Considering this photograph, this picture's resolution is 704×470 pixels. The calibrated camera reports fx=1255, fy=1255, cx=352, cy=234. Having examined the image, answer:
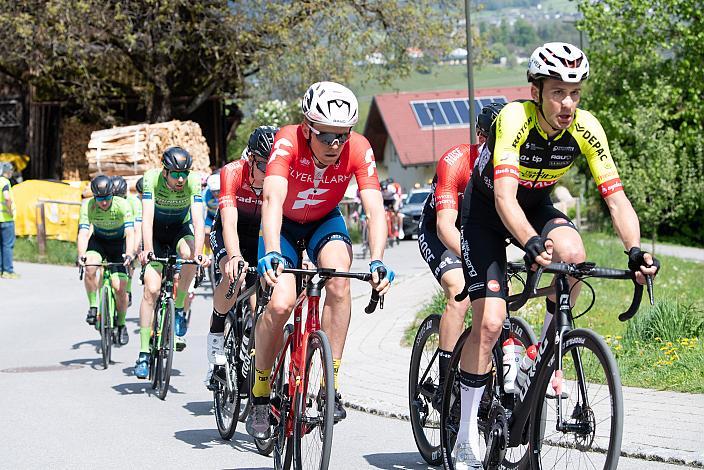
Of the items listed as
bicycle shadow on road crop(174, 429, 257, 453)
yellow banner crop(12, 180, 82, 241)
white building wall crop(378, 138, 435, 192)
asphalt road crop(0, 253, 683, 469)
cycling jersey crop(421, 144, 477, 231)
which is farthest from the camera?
white building wall crop(378, 138, 435, 192)

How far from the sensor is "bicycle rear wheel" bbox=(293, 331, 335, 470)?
5931mm

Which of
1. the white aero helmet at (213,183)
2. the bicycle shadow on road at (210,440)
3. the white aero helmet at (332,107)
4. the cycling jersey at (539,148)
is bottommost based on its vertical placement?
the bicycle shadow on road at (210,440)

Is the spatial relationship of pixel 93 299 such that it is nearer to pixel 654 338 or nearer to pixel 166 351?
pixel 166 351

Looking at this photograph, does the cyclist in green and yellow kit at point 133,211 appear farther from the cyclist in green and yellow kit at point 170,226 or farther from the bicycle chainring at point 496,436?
the bicycle chainring at point 496,436

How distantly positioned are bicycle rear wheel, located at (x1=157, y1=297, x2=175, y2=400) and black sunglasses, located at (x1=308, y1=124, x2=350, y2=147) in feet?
13.4

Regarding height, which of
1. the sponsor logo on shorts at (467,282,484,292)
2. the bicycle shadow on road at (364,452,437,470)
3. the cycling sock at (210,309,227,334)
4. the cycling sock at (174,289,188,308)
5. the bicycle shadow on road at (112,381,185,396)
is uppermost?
the sponsor logo on shorts at (467,282,484,292)

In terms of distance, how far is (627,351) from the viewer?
10.4 meters

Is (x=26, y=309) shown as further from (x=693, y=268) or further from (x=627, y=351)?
(x=693, y=268)

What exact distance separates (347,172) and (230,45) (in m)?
28.3

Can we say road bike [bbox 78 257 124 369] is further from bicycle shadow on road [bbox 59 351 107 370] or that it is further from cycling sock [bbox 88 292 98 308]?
cycling sock [bbox 88 292 98 308]

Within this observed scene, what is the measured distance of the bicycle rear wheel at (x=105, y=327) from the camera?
12383 mm

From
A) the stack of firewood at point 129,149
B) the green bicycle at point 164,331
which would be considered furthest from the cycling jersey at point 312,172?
the stack of firewood at point 129,149

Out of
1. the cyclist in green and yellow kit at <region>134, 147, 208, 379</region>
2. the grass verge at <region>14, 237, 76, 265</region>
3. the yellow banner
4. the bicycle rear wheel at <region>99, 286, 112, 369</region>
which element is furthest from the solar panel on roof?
the cyclist in green and yellow kit at <region>134, 147, 208, 379</region>

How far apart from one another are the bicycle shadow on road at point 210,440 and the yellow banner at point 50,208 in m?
19.4
